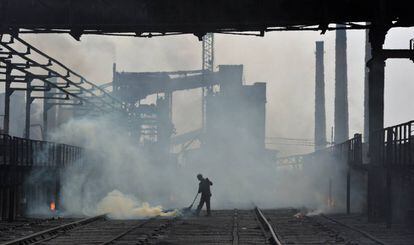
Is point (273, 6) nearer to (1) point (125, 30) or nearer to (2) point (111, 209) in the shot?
(1) point (125, 30)

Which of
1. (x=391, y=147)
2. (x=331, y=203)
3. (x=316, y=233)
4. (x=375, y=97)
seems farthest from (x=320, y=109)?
(x=316, y=233)

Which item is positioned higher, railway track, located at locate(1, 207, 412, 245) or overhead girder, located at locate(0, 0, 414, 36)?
overhead girder, located at locate(0, 0, 414, 36)

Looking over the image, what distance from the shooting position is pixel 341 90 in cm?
6681

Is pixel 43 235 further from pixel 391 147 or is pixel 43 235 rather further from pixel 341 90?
pixel 341 90

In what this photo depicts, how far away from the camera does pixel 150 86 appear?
2418 inches

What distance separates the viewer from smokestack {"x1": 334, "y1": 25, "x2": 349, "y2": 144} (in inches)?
2606

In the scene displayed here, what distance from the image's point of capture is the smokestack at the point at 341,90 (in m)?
66.2

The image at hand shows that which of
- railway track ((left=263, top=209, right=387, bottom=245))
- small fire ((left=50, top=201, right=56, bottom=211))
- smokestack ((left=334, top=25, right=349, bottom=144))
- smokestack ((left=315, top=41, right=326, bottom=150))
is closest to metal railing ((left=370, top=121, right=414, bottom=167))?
railway track ((left=263, top=209, right=387, bottom=245))

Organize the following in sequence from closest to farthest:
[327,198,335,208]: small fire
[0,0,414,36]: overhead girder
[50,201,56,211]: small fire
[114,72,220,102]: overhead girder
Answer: [0,0,414,36]: overhead girder → [50,201,56,211]: small fire → [327,198,335,208]: small fire → [114,72,220,102]: overhead girder

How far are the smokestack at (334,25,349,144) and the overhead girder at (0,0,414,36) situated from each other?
1778 inches

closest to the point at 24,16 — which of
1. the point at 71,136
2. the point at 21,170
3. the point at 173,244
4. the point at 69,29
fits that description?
the point at 69,29

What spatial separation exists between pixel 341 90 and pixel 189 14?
47229 mm

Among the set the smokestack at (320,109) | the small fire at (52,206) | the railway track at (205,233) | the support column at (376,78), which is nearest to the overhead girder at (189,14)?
the support column at (376,78)

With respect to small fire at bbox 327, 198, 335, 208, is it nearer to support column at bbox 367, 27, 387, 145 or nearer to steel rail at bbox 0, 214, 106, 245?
support column at bbox 367, 27, 387, 145
